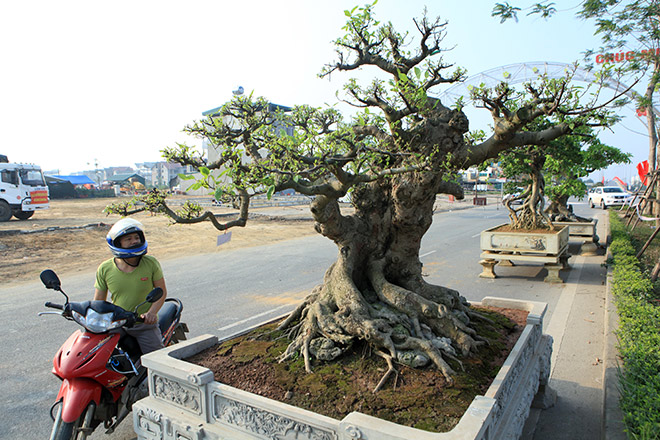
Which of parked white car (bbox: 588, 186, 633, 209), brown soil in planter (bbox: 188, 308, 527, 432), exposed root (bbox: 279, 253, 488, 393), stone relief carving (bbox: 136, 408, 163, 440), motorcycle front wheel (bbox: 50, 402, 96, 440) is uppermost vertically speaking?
exposed root (bbox: 279, 253, 488, 393)

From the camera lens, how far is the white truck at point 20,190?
1923 cm

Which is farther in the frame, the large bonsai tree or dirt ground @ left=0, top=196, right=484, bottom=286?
dirt ground @ left=0, top=196, right=484, bottom=286

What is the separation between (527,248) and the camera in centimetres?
930

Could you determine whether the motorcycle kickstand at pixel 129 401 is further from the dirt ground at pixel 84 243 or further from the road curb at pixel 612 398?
the dirt ground at pixel 84 243

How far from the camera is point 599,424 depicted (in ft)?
12.4

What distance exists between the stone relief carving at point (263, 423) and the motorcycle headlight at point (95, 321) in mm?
860

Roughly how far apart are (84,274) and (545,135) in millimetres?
9919

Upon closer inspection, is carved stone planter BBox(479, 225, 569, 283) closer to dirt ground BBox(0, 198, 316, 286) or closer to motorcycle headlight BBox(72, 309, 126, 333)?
dirt ground BBox(0, 198, 316, 286)

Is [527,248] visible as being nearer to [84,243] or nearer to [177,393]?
[177,393]

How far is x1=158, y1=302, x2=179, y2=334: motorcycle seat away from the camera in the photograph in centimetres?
392

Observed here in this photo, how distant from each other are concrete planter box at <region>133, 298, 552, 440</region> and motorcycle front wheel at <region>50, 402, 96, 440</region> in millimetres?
344

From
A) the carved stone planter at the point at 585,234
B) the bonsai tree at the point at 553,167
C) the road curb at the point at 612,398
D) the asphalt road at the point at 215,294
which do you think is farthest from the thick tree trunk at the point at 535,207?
the road curb at the point at 612,398

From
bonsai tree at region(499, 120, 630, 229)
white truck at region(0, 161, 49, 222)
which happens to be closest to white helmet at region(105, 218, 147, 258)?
bonsai tree at region(499, 120, 630, 229)

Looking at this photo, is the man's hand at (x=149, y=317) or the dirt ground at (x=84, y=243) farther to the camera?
the dirt ground at (x=84, y=243)
